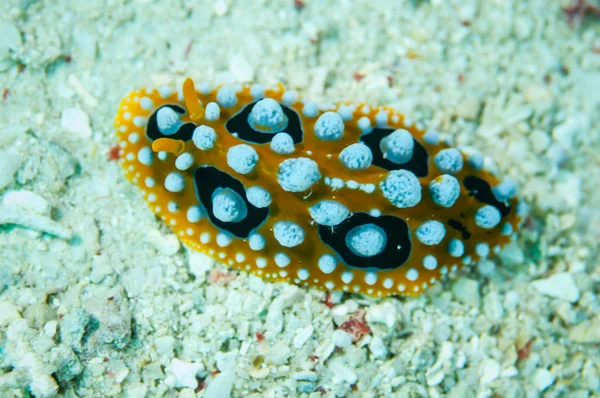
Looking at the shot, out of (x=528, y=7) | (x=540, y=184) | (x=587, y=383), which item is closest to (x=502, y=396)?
(x=587, y=383)

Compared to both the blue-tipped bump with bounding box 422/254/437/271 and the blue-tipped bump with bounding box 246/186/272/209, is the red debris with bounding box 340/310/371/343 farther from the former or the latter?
the blue-tipped bump with bounding box 246/186/272/209

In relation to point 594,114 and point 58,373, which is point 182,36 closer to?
point 58,373

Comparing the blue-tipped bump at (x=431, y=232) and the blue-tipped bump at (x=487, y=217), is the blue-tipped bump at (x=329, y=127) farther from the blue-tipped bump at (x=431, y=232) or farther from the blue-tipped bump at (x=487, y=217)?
the blue-tipped bump at (x=487, y=217)

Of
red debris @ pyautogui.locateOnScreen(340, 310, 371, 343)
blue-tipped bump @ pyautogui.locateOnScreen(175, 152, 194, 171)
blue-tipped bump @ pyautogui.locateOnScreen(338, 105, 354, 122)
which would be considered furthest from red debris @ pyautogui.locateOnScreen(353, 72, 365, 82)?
red debris @ pyautogui.locateOnScreen(340, 310, 371, 343)

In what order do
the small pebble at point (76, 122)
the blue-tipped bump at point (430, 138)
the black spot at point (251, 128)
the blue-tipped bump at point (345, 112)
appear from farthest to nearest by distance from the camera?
the small pebble at point (76, 122) → the blue-tipped bump at point (430, 138) → the blue-tipped bump at point (345, 112) → the black spot at point (251, 128)

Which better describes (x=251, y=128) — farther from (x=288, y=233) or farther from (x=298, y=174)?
(x=288, y=233)

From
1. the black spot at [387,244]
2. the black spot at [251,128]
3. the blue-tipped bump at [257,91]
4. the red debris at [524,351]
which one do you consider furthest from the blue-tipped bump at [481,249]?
the blue-tipped bump at [257,91]

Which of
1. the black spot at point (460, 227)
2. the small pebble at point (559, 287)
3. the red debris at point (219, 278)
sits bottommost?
the small pebble at point (559, 287)
